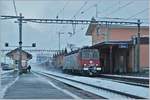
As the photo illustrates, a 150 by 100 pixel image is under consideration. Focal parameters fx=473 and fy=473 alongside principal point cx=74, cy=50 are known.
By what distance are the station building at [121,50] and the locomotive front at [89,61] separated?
4381 millimetres

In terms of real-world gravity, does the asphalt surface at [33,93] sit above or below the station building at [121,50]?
below

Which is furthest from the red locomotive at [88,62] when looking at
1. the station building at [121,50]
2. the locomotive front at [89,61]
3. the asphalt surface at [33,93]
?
the asphalt surface at [33,93]

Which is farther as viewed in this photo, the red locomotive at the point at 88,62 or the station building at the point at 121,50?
the station building at the point at 121,50

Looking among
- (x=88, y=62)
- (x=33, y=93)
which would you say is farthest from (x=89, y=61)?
(x=33, y=93)

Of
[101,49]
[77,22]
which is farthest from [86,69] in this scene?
[101,49]

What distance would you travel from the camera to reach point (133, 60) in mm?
55469

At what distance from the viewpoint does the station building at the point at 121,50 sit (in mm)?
54816

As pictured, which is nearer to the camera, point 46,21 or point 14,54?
point 46,21

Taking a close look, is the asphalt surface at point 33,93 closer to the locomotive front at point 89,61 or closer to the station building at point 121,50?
the locomotive front at point 89,61

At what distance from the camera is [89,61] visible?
49031 millimetres

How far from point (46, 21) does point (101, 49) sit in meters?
13.1

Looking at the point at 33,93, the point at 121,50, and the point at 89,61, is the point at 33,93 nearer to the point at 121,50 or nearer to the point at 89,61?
the point at 89,61

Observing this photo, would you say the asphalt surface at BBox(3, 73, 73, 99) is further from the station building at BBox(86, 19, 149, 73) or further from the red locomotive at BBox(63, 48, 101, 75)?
the station building at BBox(86, 19, 149, 73)

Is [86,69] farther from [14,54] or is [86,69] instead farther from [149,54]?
[14,54]
